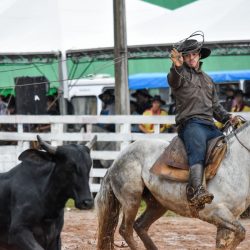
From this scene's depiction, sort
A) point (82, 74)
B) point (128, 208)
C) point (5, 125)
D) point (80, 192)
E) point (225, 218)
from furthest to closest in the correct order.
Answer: point (82, 74) < point (5, 125) < point (128, 208) < point (225, 218) < point (80, 192)

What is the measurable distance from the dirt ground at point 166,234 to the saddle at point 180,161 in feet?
5.18

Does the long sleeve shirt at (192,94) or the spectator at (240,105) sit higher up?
the long sleeve shirt at (192,94)

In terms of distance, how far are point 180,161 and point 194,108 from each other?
58cm

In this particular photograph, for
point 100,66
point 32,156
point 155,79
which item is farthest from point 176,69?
point 100,66

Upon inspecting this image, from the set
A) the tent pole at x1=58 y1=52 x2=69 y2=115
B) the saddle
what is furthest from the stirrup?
the tent pole at x1=58 y1=52 x2=69 y2=115

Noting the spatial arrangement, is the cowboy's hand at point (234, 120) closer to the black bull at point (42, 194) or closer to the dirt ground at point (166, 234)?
the dirt ground at point (166, 234)

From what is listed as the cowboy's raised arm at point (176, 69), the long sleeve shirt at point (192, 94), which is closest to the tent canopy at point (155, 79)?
the long sleeve shirt at point (192, 94)

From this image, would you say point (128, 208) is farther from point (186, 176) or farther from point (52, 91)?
point (52, 91)

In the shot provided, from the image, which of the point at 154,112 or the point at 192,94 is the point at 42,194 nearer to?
the point at 192,94

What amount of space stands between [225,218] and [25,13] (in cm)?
1231

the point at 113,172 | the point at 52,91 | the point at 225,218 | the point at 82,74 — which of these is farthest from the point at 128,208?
the point at 52,91

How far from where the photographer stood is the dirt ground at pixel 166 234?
10.5 metres

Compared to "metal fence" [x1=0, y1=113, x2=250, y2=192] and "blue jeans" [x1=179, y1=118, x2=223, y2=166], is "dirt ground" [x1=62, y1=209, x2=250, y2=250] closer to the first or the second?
"metal fence" [x1=0, y1=113, x2=250, y2=192]

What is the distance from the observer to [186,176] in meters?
8.94
